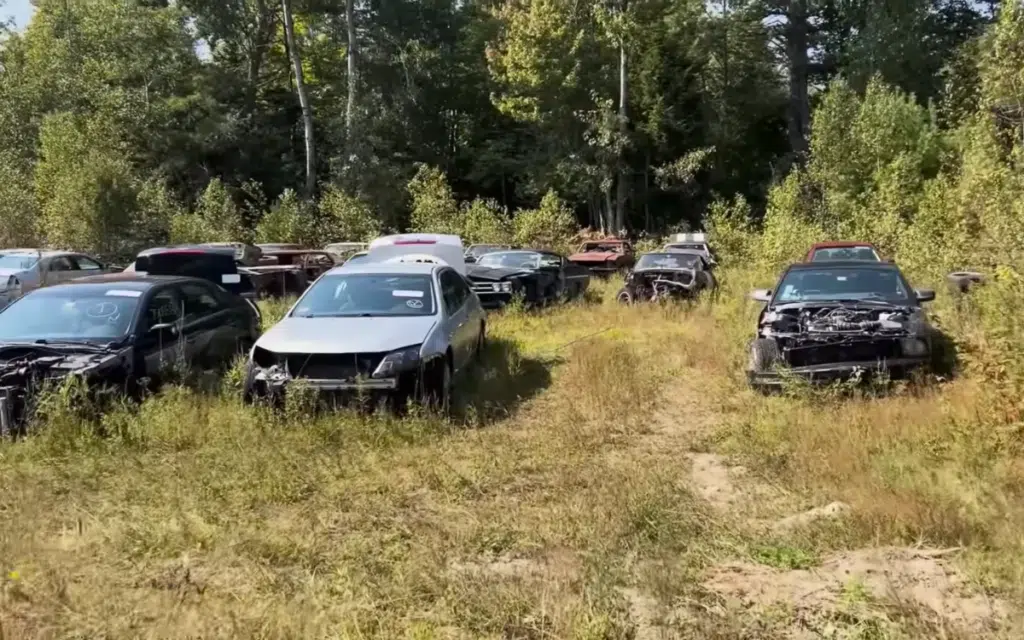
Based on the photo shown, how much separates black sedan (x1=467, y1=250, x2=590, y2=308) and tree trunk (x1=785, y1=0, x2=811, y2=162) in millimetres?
23401

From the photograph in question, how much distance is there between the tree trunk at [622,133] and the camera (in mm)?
35500

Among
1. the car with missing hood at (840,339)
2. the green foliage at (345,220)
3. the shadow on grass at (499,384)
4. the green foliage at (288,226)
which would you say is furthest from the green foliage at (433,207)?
the car with missing hood at (840,339)

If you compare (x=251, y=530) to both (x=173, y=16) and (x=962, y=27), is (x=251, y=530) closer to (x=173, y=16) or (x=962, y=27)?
(x=173, y=16)

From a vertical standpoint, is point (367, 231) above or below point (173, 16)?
below

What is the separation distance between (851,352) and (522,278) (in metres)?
8.58

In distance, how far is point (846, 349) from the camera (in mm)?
7984

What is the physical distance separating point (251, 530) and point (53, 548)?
1.11m

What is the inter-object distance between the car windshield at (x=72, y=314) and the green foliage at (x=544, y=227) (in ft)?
78.5

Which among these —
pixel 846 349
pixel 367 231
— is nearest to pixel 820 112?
pixel 367 231

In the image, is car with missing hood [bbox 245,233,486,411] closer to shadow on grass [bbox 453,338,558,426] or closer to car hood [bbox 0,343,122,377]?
shadow on grass [bbox 453,338,558,426]

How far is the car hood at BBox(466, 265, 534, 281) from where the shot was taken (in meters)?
15.8

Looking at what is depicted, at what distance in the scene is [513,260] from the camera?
56.2 ft

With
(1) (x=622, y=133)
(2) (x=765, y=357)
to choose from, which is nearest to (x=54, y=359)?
(2) (x=765, y=357)

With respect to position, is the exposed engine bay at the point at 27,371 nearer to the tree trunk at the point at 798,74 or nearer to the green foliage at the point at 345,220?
the green foliage at the point at 345,220
